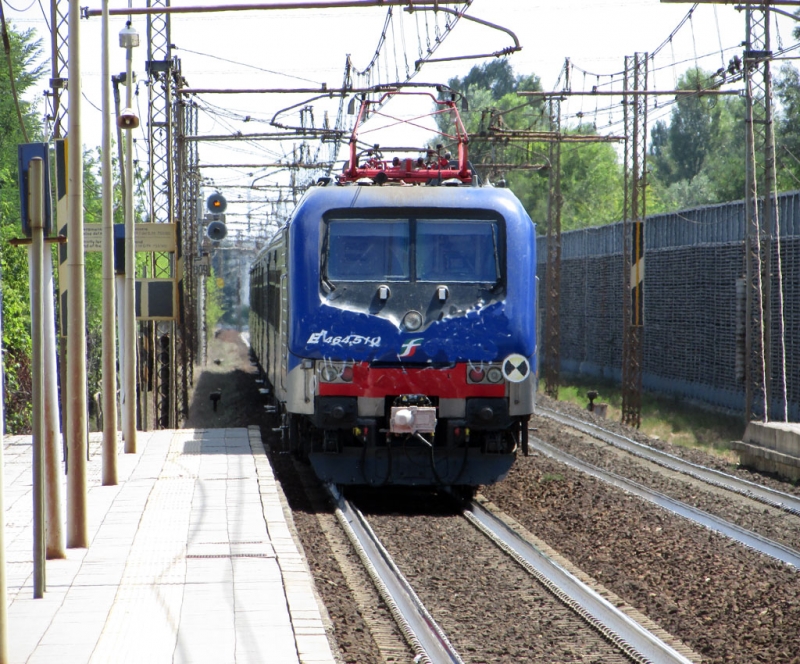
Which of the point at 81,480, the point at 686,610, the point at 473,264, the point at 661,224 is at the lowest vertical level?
the point at 686,610

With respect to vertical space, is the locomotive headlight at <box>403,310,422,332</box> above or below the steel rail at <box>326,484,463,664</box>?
above

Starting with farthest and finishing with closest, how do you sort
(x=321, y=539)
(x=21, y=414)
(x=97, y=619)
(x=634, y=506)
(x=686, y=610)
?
(x=21, y=414) → (x=634, y=506) → (x=321, y=539) → (x=686, y=610) → (x=97, y=619)

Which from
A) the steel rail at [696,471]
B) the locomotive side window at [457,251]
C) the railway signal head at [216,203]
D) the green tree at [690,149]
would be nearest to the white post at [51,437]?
the locomotive side window at [457,251]

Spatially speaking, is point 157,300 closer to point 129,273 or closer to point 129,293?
point 129,273

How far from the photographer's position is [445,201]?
11086 mm

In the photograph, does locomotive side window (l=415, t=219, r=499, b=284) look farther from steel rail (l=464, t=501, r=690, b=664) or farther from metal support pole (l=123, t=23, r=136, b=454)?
metal support pole (l=123, t=23, r=136, b=454)

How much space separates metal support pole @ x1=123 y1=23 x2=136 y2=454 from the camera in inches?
479

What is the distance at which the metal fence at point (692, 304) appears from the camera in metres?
21.1

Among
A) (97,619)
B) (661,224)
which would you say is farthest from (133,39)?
(661,224)

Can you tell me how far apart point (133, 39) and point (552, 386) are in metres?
17.1

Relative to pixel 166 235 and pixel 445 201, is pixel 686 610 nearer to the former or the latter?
pixel 445 201

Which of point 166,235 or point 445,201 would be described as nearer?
point 445,201

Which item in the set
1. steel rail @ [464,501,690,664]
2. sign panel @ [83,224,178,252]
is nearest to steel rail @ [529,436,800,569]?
steel rail @ [464,501,690,664]

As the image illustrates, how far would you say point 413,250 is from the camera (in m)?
11.0
